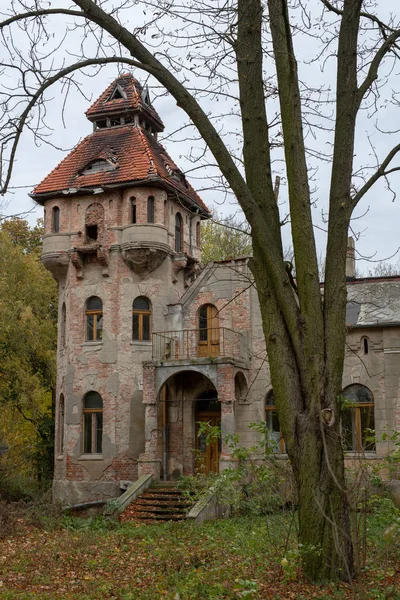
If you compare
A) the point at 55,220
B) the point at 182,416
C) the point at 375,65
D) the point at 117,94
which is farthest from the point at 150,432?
the point at 375,65

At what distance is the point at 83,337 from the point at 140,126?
30.1 ft

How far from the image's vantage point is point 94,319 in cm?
2533

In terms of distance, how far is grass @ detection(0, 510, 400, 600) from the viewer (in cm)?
729

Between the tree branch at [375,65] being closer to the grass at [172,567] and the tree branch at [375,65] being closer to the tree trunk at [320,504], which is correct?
the tree trunk at [320,504]

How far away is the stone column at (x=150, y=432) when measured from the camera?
22.5 m

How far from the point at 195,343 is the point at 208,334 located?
57cm

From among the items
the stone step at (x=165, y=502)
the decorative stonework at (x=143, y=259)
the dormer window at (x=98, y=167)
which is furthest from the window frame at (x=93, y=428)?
the dormer window at (x=98, y=167)

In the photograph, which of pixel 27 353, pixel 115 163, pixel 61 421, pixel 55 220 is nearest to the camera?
pixel 115 163

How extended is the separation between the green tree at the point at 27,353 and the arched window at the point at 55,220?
16.3 ft

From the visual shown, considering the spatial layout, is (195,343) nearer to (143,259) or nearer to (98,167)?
(143,259)

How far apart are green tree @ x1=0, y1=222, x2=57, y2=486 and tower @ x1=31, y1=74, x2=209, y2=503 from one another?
3446 millimetres

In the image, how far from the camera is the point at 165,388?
24.5 meters

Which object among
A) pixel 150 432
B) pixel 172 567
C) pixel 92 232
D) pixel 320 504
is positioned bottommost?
pixel 172 567

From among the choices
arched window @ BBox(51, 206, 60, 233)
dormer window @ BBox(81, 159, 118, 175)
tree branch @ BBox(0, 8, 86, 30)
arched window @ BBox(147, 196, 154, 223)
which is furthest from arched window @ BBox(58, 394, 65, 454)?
tree branch @ BBox(0, 8, 86, 30)
